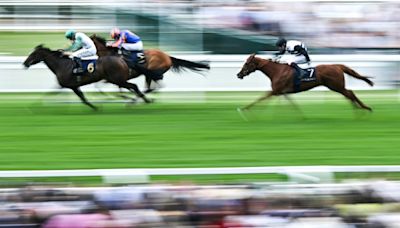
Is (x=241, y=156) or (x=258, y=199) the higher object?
(x=258, y=199)

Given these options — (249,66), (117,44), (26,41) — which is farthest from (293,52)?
(26,41)

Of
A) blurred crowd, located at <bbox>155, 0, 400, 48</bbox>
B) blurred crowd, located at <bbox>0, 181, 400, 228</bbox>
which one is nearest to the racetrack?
blurred crowd, located at <bbox>155, 0, 400, 48</bbox>

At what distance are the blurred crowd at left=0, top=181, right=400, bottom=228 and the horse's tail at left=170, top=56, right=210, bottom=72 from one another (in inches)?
324

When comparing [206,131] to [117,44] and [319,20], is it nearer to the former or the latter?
[117,44]

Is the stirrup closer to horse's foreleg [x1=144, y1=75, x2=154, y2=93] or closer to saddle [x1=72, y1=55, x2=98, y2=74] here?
saddle [x1=72, y1=55, x2=98, y2=74]

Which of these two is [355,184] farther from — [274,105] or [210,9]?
[210,9]

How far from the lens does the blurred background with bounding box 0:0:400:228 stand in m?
5.38

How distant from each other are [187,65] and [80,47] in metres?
1.44

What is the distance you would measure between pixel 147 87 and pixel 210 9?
2.26 m

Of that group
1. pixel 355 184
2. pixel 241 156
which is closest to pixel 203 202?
pixel 355 184

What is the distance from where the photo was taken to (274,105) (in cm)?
1395

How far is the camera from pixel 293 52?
41.4 feet

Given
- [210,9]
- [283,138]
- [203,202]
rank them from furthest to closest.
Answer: [210,9]
[283,138]
[203,202]

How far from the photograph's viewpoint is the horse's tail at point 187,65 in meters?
13.8
